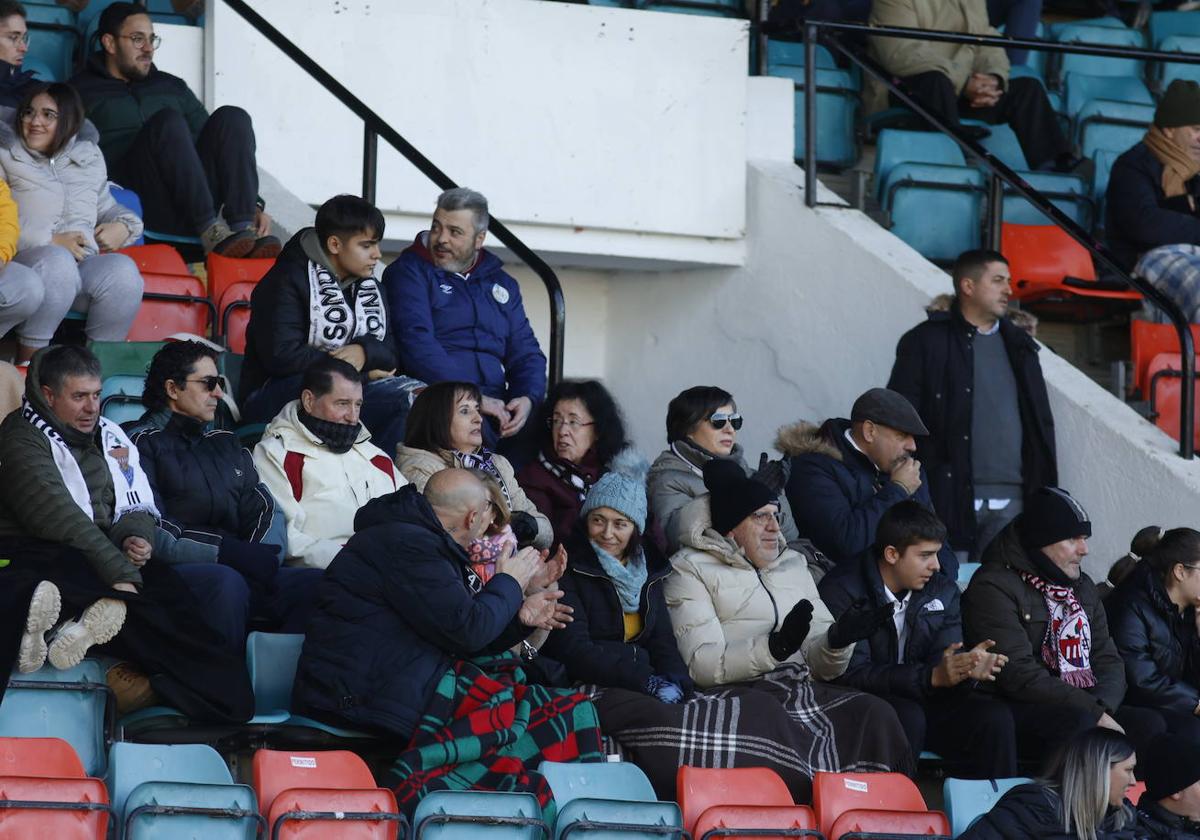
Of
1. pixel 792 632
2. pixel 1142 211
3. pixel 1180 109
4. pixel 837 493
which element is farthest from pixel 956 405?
pixel 1180 109

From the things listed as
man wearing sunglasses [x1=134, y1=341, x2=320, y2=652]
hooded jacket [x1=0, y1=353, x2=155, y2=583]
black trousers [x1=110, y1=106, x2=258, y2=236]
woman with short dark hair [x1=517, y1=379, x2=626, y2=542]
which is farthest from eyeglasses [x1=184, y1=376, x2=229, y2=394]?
black trousers [x1=110, y1=106, x2=258, y2=236]

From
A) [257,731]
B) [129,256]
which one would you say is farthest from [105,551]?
[129,256]

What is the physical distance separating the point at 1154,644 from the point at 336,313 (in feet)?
9.21

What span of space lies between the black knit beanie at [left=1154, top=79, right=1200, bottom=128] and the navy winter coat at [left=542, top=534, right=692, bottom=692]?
12.4 feet

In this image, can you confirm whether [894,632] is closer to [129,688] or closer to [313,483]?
[313,483]

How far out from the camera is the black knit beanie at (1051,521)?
21.9 feet

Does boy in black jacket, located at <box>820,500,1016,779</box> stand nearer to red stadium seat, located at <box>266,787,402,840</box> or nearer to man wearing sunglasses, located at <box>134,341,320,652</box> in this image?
man wearing sunglasses, located at <box>134,341,320,652</box>

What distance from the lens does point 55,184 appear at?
7.34 m

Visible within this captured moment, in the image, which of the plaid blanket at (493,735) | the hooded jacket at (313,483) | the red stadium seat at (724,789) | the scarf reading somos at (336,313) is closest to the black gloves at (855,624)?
the red stadium seat at (724,789)

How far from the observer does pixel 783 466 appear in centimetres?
700

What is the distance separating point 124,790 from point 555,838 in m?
1.03

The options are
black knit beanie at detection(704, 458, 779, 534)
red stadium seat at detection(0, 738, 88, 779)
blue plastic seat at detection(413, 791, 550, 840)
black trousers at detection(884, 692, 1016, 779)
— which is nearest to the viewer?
red stadium seat at detection(0, 738, 88, 779)

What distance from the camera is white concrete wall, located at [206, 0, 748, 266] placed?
8766 mm

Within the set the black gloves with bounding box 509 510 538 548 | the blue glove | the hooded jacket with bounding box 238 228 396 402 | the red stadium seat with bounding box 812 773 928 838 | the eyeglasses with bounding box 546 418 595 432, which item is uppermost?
the hooded jacket with bounding box 238 228 396 402
